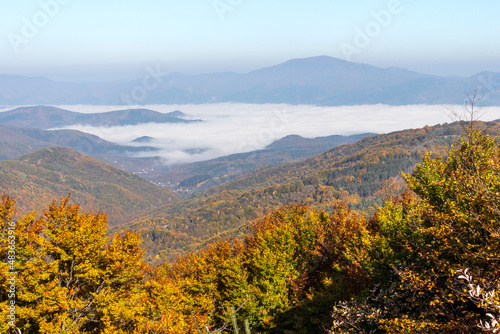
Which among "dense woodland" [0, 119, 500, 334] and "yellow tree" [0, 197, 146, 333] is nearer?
"dense woodland" [0, 119, 500, 334]

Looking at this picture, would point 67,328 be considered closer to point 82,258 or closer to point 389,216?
point 82,258

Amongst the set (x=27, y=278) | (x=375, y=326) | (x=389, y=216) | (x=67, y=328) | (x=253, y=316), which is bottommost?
(x=253, y=316)

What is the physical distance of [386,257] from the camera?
24.0 m

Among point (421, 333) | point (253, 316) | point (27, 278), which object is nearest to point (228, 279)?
point (253, 316)

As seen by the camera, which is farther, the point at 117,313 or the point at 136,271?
the point at 136,271

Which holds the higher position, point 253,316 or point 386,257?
point 386,257

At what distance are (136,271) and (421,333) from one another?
2390 cm

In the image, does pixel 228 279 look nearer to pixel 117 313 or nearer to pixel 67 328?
pixel 117 313

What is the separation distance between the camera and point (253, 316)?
36.5 metres

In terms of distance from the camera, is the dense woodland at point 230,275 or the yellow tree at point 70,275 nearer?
the dense woodland at point 230,275

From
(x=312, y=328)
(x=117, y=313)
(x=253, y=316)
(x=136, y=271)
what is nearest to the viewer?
(x=117, y=313)

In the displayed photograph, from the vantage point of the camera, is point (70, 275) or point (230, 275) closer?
point (70, 275)

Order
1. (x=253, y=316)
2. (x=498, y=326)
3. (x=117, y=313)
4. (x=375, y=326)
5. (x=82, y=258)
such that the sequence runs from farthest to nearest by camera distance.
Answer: (x=253, y=316), (x=82, y=258), (x=117, y=313), (x=375, y=326), (x=498, y=326)

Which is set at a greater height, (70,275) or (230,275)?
(70,275)
